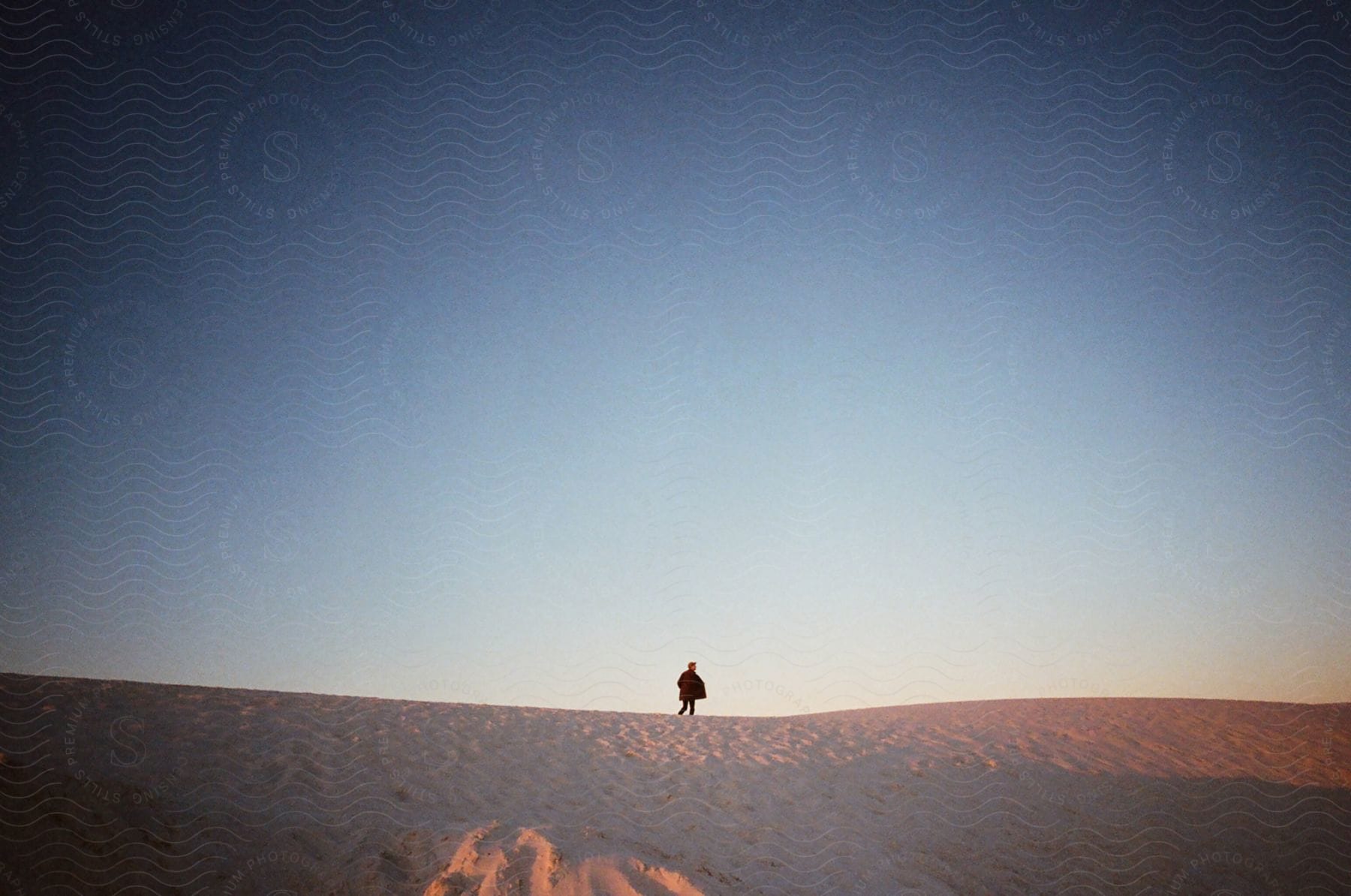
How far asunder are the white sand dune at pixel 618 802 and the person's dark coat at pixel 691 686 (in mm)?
851

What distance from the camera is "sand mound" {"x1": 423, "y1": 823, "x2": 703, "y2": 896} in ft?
20.6

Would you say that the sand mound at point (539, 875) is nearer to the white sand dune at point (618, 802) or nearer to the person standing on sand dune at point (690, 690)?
the white sand dune at point (618, 802)

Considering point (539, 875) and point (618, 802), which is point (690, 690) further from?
point (539, 875)

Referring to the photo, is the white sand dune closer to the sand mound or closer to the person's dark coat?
the sand mound

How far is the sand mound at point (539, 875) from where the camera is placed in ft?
20.6

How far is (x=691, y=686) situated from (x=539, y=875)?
7.40 m

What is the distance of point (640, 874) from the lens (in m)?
6.75

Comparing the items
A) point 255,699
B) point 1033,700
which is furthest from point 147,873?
point 1033,700

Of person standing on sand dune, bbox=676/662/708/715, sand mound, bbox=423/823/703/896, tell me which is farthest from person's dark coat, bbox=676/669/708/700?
sand mound, bbox=423/823/703/896

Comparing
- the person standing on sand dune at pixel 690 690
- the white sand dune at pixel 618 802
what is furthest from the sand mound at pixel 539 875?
the person standing on sand dune at pixel 690 690

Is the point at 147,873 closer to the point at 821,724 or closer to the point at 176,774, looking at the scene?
the point at 176,774

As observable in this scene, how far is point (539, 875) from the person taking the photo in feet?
21.1

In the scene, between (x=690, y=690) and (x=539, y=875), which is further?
(x=690, y=690)

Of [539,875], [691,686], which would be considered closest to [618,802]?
[539,875]
